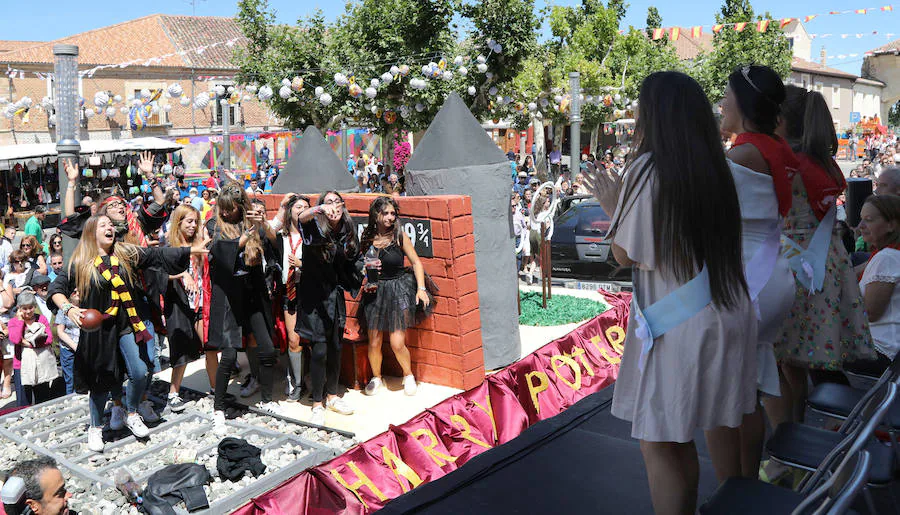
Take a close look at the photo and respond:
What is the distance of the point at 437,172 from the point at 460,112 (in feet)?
2.15

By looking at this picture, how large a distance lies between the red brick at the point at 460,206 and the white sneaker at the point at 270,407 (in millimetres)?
2003

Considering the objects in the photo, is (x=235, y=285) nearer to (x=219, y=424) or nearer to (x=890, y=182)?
(x=219, y=424)

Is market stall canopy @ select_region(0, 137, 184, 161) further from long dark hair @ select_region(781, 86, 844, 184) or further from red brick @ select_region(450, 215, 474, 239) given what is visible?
long dark hair @ select_region(781, 86, 844, 184)

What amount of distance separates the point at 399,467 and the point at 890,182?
3.69 m

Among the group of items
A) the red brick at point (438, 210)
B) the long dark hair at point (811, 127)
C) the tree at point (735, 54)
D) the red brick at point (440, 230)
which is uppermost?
the tree at point (735, 54)

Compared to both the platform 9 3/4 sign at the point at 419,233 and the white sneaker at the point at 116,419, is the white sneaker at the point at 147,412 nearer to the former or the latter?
the white sneaker at the point at 116,419

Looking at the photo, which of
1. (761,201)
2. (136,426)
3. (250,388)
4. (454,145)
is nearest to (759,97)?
(761,201)

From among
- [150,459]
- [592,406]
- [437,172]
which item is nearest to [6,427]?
[150,459]

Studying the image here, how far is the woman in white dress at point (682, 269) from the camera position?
2307mm

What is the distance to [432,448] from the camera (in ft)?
15.3

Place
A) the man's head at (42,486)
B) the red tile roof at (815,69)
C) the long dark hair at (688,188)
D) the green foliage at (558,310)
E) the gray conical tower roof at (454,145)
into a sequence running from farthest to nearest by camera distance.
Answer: the red tile roof at (815,69), the green foliage at (558,310), the gray conical tower roof at (454,145), the man's head at (42,486), the long dark hair at (688,188)

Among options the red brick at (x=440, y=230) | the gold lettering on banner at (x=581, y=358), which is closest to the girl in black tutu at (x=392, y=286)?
the red brick at (x=440, y=230)

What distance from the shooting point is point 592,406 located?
478 cm

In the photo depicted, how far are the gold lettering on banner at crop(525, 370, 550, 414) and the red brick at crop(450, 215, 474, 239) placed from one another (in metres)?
1.27
